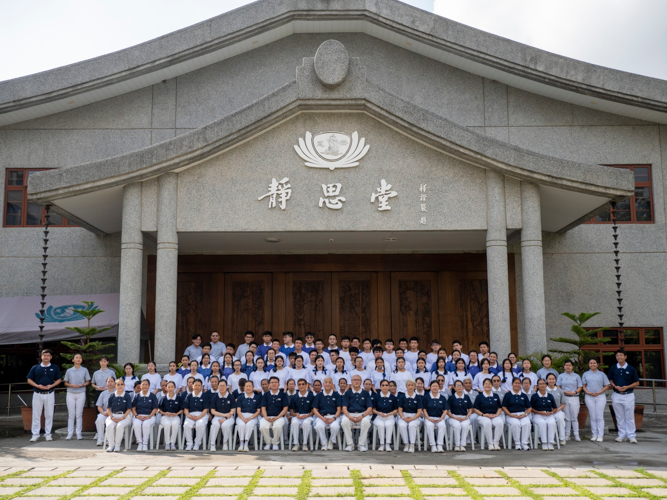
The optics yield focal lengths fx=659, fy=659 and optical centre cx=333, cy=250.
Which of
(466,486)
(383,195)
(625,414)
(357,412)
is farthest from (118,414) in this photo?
(625,414)

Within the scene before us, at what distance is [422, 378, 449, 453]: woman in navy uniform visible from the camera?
10398 millimetres

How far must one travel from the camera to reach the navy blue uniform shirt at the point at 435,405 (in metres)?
10.6

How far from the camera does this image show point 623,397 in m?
11.3

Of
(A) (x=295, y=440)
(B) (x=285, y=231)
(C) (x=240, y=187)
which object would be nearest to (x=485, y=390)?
(A) (x=295, y=440)

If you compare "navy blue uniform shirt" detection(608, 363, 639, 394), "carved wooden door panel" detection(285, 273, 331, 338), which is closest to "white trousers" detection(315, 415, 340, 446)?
"navy blue uniform shirt" detection(608, 363, 639, 394)

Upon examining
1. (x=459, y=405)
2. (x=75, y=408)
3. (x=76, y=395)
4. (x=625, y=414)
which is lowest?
(x=625, y=414)

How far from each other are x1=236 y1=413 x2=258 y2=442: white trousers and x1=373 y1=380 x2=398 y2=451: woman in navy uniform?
76.8 inches

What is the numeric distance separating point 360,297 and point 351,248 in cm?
145

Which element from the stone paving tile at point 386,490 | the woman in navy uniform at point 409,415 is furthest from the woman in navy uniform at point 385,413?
the stone paving tile at point 386,490

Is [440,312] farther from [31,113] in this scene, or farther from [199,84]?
[31,113]

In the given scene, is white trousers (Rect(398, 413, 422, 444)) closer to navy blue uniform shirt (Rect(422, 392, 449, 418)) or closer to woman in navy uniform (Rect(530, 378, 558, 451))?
navy blue uniform shirt (Rect(422, 392, 449, 418))

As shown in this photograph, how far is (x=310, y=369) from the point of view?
12.0 metres

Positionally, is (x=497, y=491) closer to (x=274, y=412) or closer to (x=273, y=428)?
(x=273, y=428)

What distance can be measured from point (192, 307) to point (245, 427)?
22.3ft
